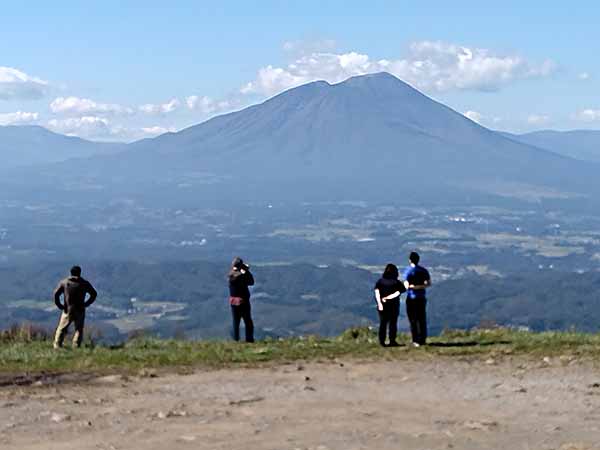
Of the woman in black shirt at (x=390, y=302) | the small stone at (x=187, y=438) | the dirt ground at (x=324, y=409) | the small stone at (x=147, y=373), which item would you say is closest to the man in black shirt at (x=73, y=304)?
the small stone at (x=147, y=373)

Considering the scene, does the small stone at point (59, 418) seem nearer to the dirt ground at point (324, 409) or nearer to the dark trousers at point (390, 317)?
the dirt ground at point (324, 409)

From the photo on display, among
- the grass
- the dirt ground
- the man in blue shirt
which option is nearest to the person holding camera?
the grass

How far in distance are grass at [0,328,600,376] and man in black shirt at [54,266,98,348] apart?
0.88 feet

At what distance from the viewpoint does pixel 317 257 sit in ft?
340

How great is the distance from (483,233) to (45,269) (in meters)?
62.8

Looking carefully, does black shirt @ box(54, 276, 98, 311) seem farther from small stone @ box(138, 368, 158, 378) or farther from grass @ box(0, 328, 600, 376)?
small stone @ box(138, 368, 158, 378)

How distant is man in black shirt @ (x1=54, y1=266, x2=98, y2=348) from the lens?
1755 centimetres

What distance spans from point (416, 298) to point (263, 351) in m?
2.36

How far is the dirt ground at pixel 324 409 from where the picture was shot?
10469 millimetres

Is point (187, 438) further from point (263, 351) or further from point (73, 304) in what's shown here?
point (73, 304)

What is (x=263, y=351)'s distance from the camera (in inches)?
645

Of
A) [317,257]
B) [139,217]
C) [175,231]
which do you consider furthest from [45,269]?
[139,217]

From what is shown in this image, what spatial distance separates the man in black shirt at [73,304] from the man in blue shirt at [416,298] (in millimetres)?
4643

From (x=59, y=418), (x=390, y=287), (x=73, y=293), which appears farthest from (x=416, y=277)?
(x=59, y=418)
